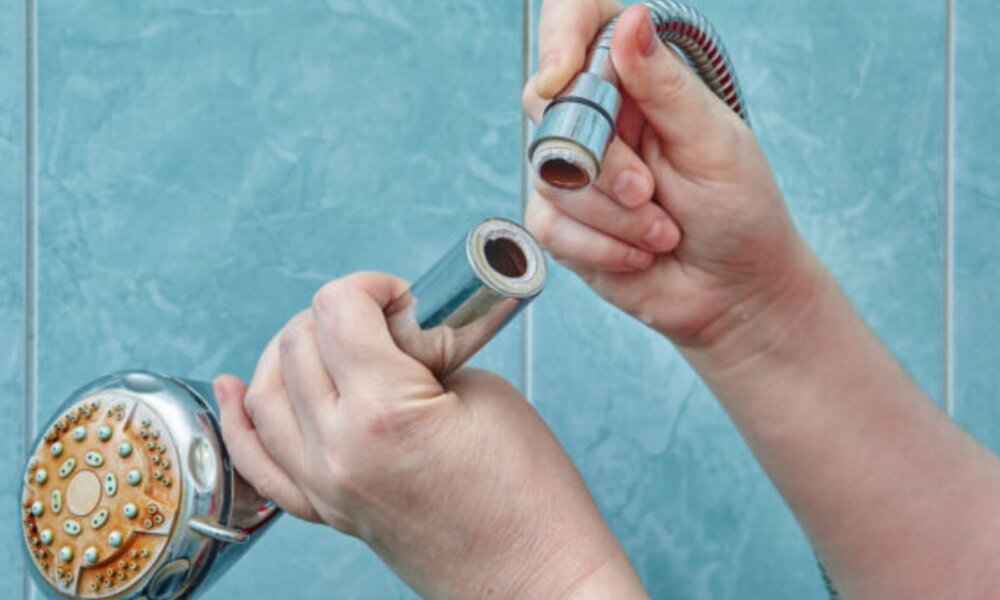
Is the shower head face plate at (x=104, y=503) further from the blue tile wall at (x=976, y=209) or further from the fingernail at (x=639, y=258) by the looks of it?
the blue tile wall at (x=976, y=209)

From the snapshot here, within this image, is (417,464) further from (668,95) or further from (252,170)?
(252,170)

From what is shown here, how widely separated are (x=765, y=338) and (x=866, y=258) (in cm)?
23

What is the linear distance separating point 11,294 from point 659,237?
0.36 m

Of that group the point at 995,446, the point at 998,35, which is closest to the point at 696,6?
the point at 998,35

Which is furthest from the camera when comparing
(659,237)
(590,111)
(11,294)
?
(11,294)

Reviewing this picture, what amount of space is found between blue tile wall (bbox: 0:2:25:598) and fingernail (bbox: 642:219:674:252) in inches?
13.7

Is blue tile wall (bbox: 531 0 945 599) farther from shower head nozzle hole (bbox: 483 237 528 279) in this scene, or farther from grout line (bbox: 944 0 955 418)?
shower head nozzle hole (bbox: 483 237 528 279)

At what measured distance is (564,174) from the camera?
0.42m

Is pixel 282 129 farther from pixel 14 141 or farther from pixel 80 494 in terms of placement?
pixel 80 494

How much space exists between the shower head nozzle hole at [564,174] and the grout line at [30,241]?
36cm

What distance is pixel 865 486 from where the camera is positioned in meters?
0.59

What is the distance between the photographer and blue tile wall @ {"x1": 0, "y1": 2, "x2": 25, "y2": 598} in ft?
2.14

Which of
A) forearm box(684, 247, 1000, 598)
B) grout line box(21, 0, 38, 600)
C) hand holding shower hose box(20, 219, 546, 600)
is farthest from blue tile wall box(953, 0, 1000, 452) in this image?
grout line box(21, 0, 38, 600)

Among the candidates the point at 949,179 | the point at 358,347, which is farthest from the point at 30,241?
the point at 949,179
